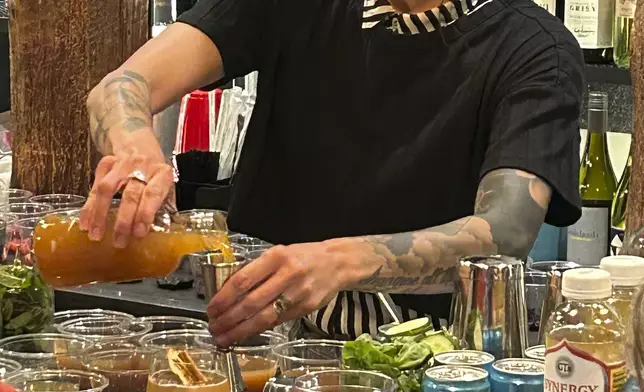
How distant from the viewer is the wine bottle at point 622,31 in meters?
2.62

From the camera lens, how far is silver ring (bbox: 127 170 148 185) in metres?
1.56

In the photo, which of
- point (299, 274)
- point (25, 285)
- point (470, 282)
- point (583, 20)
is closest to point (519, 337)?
point (470, 282)

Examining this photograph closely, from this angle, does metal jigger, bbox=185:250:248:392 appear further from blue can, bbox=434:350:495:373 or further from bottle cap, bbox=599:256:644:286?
bottle cap, bbox=599:256:644:286

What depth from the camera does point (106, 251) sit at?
5.06ft

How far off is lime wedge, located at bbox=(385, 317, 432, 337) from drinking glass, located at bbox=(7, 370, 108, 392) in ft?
1.16

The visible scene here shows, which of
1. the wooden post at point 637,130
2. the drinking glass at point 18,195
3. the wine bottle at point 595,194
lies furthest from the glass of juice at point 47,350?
the wine bottle at point 595,194

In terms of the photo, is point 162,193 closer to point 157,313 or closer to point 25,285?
point 25,285

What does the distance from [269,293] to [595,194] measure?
6.01 ft

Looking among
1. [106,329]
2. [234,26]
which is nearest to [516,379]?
[106,329]

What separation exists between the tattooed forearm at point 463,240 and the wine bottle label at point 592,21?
1.02 meters

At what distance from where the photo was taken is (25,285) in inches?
67.5

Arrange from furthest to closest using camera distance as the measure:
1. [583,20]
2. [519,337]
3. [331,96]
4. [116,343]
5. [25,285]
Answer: [583,20] → [331,96] → [25,285] → [116,343] → [519,337]

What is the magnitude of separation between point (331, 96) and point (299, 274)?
737 mm

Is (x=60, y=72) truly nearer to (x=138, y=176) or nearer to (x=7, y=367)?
(x=138, y=176)
